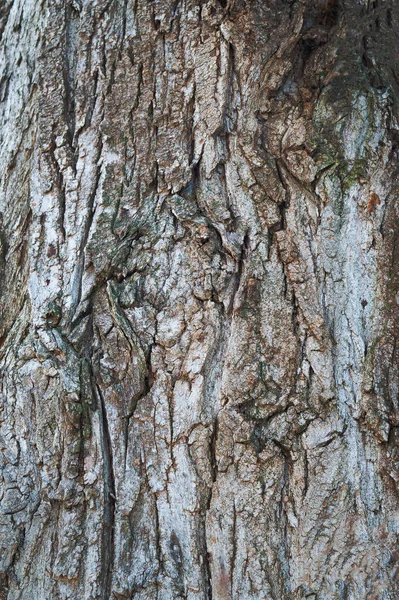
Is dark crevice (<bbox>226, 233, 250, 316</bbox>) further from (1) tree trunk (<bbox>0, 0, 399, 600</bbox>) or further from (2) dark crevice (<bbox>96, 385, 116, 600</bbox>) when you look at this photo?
(2) dark crevice (<bbox>96, 385, 116, 600</bbox>)

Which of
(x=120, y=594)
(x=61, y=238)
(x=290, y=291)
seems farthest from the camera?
(x=61, y=238)

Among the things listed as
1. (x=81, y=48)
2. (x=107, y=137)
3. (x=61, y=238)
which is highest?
(x=81, y=48)

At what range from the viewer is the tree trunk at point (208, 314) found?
1504 mm

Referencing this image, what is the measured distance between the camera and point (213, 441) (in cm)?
153

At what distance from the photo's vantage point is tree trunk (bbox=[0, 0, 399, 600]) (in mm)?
1504

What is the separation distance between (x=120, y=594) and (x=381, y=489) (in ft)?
2.37

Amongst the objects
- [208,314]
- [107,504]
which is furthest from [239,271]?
[107,504]

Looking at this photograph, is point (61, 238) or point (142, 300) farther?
point (61, 238)

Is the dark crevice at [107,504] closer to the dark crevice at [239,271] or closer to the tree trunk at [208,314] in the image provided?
the tree trunk at [208,314]

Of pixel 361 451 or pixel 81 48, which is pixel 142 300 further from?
pixel 81 48

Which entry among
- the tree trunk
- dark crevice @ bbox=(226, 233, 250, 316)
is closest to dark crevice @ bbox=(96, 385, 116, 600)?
the tree trunk

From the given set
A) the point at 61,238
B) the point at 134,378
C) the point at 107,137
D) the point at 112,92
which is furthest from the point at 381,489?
the point at 112,92

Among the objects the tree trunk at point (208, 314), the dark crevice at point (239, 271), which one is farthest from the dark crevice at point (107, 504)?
the dark crevice at point (239, 271)

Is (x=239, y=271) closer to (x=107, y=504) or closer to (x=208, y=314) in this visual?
(x=208, y=314)
